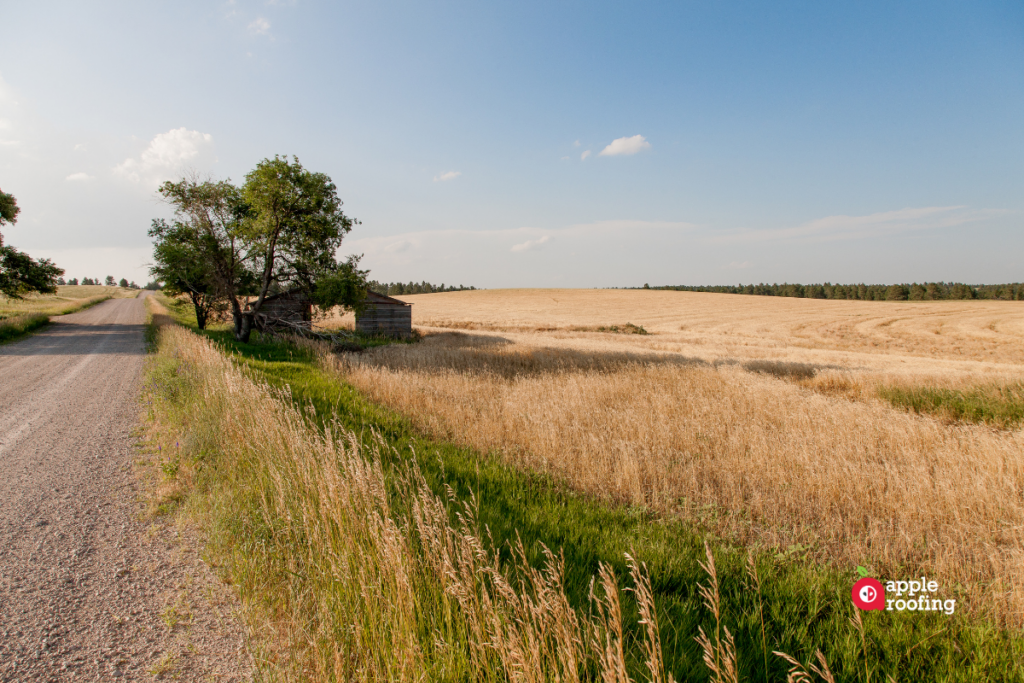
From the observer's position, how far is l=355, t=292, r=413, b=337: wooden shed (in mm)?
29516

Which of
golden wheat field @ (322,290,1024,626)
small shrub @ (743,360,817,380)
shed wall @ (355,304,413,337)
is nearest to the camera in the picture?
golden wheat field @ (322,290,1024,626)

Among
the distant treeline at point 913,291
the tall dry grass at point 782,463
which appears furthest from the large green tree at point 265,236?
the distant treeline at point 913,291

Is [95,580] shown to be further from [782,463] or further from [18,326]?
[18,326]

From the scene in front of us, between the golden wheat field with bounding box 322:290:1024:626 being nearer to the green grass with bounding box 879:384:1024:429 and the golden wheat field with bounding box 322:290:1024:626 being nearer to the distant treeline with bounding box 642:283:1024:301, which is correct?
the green grass with bounding box 879:384:1024:429

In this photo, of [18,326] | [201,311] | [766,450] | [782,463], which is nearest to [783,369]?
[766,450]

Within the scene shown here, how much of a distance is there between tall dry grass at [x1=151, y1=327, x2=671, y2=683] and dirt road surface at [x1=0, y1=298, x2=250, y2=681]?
303 mm

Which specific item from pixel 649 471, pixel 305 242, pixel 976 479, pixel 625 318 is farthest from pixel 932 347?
pixel 305 242

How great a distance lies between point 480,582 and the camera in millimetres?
2574

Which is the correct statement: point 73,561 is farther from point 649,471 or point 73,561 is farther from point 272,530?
point 649,471

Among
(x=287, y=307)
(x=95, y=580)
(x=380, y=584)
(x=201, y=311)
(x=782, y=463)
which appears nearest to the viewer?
(x=380, y=584)

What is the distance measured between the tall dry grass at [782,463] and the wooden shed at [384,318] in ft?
63.4

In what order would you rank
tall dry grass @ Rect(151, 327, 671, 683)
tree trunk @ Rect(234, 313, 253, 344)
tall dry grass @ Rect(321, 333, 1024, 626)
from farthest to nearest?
tree trunk @ Rect(234, 313, 253, 344) → tall dry grass @ Rect(321, 333, 1024, 626) → tall dry grass @ Rect(151, 327, 671, 683)

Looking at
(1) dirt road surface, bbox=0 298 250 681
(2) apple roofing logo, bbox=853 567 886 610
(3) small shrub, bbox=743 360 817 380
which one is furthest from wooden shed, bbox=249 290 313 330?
(2) apple roofing logo, bbox=853 567 886 610

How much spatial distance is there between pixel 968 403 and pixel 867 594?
9732 millimetres
